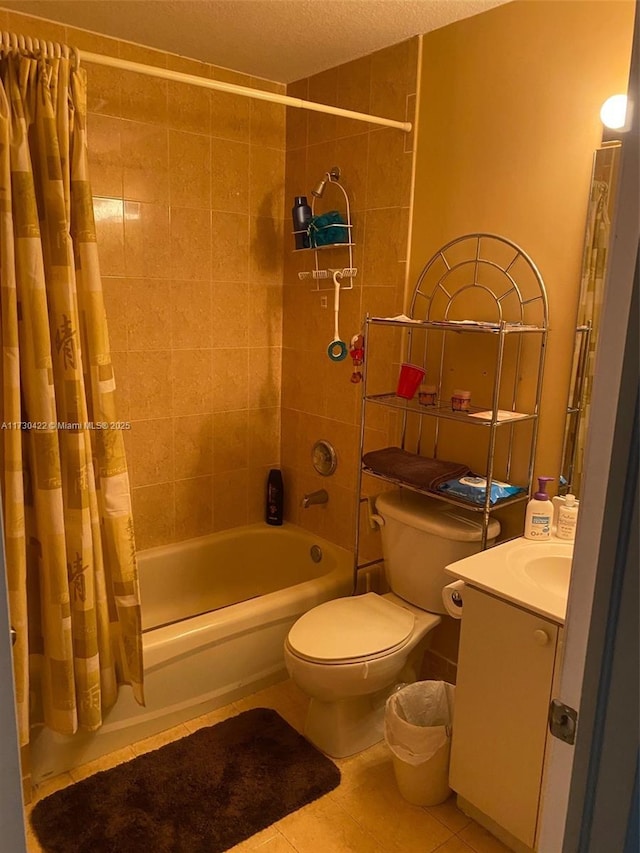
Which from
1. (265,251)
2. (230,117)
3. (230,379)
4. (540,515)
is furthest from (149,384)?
(540,515)

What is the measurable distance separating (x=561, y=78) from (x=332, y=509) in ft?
5.93

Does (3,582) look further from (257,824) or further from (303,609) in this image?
(303,609)

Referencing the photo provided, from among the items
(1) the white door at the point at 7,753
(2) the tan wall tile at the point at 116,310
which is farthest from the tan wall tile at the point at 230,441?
(1) the white door at the point at 7,753

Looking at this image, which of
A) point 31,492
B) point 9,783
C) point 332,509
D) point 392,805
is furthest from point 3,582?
point 332,509

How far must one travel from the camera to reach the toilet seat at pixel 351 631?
194cm

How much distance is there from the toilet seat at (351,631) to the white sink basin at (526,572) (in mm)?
393

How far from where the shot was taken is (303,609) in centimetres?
245

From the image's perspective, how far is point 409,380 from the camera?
214 cm

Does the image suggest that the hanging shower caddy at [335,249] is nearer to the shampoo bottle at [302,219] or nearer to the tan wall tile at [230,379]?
the shampoo bottle at [302,219]

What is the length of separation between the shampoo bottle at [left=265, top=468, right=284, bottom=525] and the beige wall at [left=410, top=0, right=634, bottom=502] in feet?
4.32

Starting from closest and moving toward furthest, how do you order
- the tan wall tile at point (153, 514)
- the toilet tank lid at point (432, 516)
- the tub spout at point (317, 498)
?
1. the toilet tank lid at point (432, 516)
2. the tan wall tile at point (153, 514)
3. the tub spout at point (317, 498)

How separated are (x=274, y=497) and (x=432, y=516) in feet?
3.63

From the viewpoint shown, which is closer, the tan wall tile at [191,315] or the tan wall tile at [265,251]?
the tan wall tile at [191,315]

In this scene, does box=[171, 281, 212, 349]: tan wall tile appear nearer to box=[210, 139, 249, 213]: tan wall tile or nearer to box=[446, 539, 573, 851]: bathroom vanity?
box=[210, 139, 249, 213]: tan wall tile
